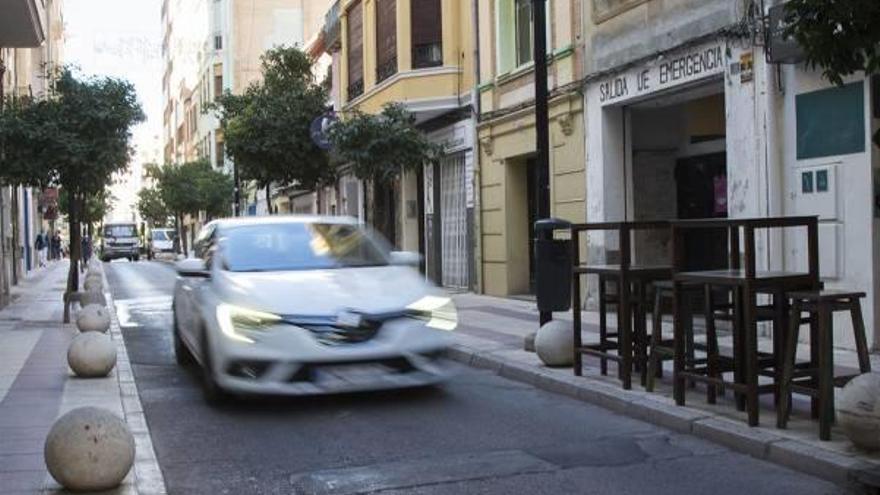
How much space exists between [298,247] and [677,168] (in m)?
8.46

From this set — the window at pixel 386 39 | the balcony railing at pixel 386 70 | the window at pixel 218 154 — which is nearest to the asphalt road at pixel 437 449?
the balcony railing at pixel 386 70

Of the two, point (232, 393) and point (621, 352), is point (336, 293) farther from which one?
point (621, 352)

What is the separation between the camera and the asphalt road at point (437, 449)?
5.75 metres

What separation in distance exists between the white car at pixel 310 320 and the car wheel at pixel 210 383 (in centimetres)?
1

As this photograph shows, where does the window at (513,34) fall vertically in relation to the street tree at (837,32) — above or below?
above

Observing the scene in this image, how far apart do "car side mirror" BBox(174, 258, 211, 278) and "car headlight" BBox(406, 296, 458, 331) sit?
207cm

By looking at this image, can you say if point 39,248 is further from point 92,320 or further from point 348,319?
point 348,319

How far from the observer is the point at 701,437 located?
6848 millimetres

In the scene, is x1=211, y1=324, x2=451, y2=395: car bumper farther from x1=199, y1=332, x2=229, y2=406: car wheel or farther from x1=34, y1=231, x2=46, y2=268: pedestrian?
x1=34, y1=231, x2=46, y2=268: pedestrian

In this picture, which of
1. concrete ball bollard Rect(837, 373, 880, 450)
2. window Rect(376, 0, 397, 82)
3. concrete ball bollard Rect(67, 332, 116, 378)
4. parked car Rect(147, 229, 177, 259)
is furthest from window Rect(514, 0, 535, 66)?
parked car Rect(147, 229, 177, 259)

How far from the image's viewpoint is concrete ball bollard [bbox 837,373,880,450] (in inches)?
222

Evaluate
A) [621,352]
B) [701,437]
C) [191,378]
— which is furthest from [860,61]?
[191,378]

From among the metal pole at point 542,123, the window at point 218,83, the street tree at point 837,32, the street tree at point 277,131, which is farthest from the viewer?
the window at point 218,83

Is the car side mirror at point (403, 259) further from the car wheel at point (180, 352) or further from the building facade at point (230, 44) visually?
the building facade at point (230, 44)
